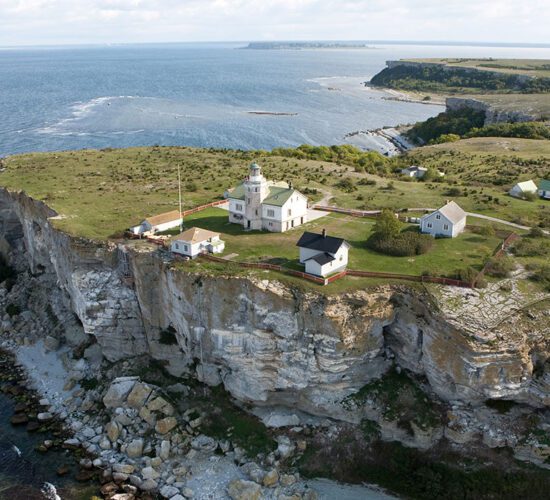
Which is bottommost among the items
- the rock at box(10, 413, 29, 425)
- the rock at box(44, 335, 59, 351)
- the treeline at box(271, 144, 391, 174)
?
the rock at box(10, 413, 29, 425)

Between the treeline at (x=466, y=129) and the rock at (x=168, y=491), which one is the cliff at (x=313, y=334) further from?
the treeline at (x=466, y=129)

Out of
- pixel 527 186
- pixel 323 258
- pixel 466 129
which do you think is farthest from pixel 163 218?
pixel 466 129

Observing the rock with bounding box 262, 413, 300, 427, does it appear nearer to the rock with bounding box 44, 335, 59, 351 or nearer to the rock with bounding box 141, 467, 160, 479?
the rock with bounding box 141, 467, 160, 479

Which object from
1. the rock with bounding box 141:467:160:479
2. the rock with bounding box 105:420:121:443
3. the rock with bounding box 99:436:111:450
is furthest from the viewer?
the rock with bounding box 105:420:121:443

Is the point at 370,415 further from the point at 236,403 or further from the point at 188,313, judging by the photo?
the point at 188,313

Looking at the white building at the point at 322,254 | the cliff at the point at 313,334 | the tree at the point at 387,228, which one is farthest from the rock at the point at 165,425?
the tree at the point at 387,228

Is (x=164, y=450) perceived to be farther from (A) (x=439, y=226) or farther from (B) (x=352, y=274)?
(A) (x=439, y=226)

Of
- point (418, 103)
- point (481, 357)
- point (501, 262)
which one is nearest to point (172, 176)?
point (501, 262)

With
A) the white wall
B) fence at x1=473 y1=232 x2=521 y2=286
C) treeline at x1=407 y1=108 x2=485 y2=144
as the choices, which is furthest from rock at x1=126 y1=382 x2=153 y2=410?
treeline at x1=407 y1=108 x2=485 y2=144
